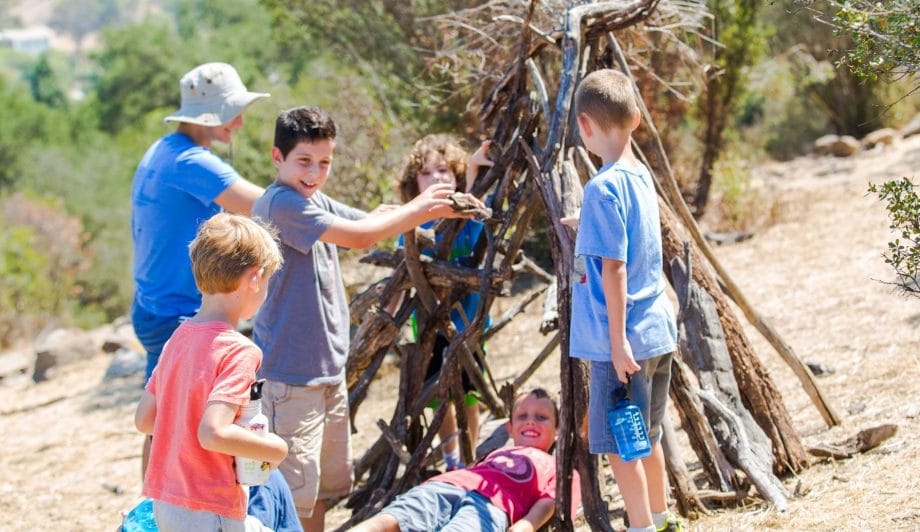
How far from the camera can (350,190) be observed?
8.35 meters

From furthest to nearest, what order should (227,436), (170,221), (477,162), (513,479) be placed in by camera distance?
(477,162)
(170,221)
(513,479)
(227,436)

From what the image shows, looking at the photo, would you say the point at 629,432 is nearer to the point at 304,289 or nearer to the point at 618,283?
the point at 618,283

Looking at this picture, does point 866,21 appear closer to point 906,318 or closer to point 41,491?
point 906,318

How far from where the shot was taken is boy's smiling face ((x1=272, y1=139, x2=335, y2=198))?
336 centimetres

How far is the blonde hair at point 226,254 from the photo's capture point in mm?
2541

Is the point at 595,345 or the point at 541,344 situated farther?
the point at 541,344

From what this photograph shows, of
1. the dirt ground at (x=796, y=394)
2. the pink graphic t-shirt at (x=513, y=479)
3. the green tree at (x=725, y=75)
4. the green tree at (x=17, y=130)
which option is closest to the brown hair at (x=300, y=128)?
the pink graphic t-shirt at (x=513, y=479)

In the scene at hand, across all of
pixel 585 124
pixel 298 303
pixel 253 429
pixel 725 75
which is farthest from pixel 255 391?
pixel 725 75

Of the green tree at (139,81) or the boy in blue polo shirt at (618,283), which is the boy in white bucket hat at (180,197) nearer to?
the boy in blue polo shirt at (618,283)

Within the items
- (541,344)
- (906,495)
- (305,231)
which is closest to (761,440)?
(906,495)

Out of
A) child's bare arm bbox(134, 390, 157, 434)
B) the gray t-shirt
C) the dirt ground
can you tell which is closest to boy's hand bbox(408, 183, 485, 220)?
the gray t-shirt

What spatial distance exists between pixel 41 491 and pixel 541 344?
320cm

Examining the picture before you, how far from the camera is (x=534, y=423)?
12.6 feet

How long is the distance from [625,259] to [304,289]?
3.51 ft
